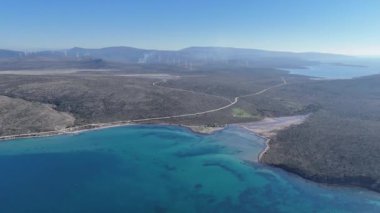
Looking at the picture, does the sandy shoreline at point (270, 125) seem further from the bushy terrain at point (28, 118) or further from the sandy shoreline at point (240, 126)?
the bushy terrain at point (28, 118)

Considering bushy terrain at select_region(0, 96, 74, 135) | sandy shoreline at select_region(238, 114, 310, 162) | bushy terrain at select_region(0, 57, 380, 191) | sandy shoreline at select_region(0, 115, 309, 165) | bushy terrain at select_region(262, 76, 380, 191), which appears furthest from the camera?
sandy shoreline at select_region(238, 114, 310, 162)

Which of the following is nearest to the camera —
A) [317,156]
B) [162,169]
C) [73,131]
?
[162,169]

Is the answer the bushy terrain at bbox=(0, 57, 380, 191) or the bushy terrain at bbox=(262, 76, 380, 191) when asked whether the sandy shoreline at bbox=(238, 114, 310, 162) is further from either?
the bushy terrain at bbox=(0, 57, 380, 191)

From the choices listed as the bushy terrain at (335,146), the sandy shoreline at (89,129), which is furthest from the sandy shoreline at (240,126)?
the bushy terrain at (335,146)

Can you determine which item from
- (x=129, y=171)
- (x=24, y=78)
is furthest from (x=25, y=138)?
(x=24, y=78)

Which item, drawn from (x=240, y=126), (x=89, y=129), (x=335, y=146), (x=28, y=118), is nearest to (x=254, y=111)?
(x=240, y=126)

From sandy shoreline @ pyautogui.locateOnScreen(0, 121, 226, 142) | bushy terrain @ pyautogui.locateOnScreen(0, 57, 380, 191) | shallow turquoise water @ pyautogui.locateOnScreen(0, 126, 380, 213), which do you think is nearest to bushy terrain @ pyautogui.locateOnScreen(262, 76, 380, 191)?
bushy terrain @ pyautogui.locateOnScreen(0, 57, 380, 191)

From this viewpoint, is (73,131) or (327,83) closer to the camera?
(73,131)

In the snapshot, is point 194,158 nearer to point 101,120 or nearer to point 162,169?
point 162,169
